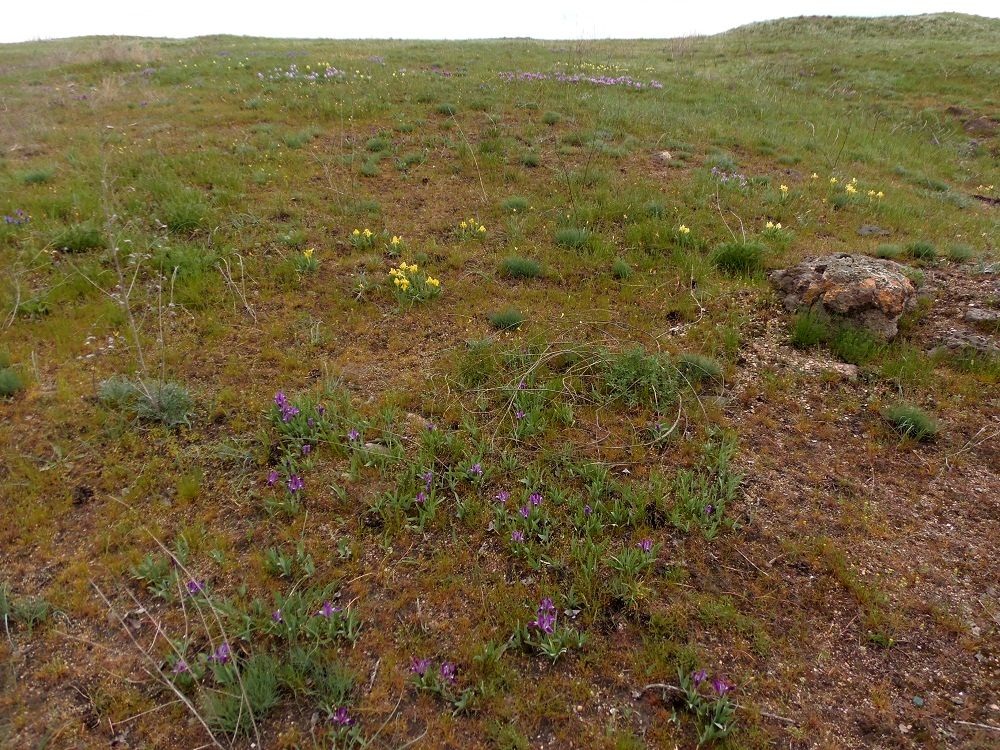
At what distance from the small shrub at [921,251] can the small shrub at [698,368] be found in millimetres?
4499

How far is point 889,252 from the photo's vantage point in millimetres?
7492

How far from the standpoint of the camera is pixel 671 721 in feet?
9.45

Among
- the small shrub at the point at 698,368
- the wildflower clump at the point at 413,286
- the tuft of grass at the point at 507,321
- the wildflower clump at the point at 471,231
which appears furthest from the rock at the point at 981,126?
the wildflower clump at the point at 413,286

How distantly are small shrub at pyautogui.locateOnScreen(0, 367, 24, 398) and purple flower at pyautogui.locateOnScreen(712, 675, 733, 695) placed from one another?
6250 millimetres

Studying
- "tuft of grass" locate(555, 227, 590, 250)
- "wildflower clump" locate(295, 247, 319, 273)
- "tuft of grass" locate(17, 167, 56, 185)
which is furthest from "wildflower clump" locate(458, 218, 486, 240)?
"tuft of grass" locate(17, 167, 56, 185)

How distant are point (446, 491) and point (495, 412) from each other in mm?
980

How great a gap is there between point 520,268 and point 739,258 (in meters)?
2.97

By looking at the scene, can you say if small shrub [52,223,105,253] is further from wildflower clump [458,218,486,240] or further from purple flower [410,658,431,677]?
purple flower [410,658,431,677]

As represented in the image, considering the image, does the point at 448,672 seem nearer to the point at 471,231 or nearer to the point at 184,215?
the point at 471,231

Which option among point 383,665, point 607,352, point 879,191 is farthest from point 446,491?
point 879,191

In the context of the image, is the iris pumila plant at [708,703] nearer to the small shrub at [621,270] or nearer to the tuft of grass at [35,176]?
the small shrub at [621,270]

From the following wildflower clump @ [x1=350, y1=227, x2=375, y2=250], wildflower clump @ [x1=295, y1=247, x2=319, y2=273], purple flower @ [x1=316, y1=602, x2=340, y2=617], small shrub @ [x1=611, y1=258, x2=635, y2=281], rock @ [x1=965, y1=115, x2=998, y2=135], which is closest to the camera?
purple flower @ [x1=316, y1=602, x2=340, y2=617]

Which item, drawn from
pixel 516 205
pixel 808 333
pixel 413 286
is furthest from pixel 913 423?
pixel 516 205

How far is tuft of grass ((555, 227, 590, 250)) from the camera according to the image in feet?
25.2
